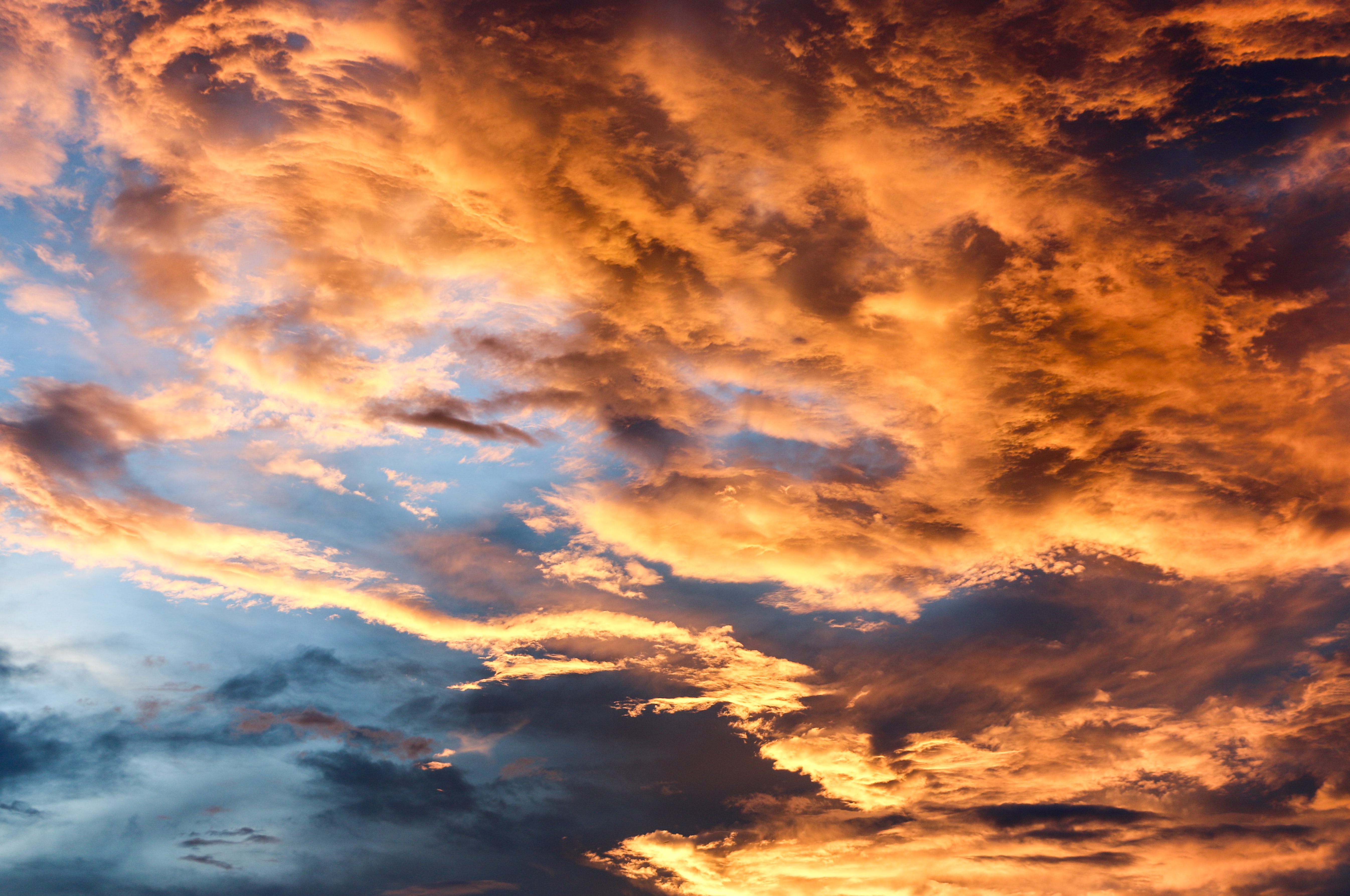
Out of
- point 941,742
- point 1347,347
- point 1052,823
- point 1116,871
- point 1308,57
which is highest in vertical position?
point 1308,57

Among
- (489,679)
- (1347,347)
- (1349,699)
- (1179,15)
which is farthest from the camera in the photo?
(489,679)

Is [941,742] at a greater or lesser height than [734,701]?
lesser

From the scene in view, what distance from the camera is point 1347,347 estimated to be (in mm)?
24234

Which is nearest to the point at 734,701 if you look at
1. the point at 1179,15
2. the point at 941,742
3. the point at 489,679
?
the point at 941,742

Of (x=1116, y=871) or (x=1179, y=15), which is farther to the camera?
(x=1116, y=871)

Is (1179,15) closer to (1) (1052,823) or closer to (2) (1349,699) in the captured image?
(2) (1349,699)

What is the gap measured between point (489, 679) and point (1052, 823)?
42146 millimetres

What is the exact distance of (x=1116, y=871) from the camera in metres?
46.0

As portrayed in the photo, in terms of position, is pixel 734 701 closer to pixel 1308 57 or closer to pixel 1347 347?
pixel 1347 347

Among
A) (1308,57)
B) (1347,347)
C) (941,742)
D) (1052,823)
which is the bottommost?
(1052,823)

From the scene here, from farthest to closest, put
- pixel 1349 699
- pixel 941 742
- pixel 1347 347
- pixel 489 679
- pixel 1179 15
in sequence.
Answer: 1. pixel 489 679
2. pixel 941 742
3. pixel 1349 699
4. pixel 1347 347
5. pixel 1179 15

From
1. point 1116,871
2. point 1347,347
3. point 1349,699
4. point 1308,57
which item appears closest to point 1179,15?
point 1308,57

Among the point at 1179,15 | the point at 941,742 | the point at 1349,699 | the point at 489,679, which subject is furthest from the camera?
the point at 489,679

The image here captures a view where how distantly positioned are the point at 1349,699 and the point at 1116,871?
62.3ft
